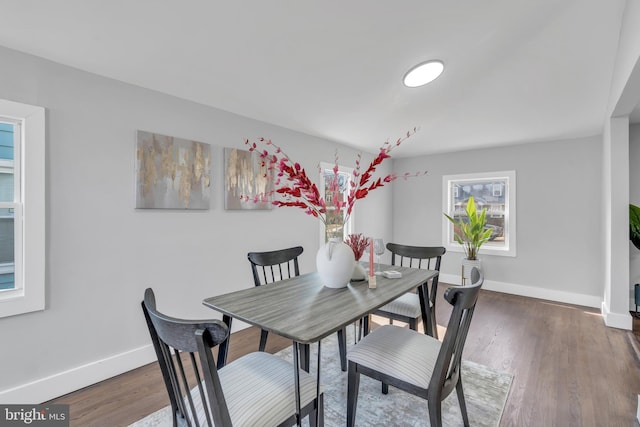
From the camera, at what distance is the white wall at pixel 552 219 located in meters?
3.86

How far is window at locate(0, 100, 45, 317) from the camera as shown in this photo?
186 centimetres

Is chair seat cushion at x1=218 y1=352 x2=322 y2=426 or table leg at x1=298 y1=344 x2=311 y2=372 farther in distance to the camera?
table leg at x1=298 y1=344 x2=311 y2=372

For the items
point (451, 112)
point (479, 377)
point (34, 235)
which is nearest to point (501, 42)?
point (451, 112)

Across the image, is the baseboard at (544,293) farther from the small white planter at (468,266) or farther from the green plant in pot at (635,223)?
the green plant in pot at (635,223)

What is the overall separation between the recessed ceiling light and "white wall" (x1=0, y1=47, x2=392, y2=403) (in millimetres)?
1761

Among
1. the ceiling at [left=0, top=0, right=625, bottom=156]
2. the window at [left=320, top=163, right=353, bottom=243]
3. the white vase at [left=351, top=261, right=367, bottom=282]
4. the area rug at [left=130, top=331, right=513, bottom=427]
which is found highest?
the ceiling at [left=0, top=0, right=625, bottom=156]

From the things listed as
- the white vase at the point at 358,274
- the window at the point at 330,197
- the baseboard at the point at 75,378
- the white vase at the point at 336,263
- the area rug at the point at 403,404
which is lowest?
the area rug at the point at 403,404

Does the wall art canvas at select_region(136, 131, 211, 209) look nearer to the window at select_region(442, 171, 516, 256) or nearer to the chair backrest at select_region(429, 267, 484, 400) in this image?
the chair backrest at select_region(429, 267, 484, 400)

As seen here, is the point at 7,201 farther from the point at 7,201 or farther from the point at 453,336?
the point at 453,336

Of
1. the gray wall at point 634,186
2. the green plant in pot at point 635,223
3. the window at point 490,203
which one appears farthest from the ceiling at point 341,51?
the window at point 490,203

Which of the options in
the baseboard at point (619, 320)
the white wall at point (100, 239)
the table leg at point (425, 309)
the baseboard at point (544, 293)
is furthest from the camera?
the baseboard at point (544, 293)

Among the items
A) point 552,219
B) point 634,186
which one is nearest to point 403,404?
point 552,219

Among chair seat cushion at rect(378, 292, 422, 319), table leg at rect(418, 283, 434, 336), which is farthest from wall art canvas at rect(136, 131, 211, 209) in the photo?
table leg at rect(418, 283, 434, 336)

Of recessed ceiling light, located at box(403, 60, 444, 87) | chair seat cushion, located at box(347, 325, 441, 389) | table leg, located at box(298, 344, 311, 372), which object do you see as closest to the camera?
chair seat cushion, located at box(347, 325, 441, 389)
